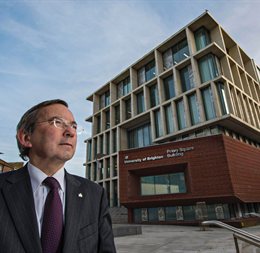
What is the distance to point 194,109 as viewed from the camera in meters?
24.1

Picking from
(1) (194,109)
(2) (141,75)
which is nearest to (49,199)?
(1) (194,109)

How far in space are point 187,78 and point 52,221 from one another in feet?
88.9

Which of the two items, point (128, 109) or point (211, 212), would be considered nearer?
point (211, 212)

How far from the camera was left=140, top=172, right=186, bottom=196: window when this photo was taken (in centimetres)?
2058

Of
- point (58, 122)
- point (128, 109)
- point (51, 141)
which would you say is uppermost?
point (128, 109)

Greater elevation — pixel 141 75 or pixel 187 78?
pixel 141 75

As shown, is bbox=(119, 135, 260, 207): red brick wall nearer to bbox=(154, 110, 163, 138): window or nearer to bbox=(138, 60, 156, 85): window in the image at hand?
bbox=(154, 110, 163, 138): window

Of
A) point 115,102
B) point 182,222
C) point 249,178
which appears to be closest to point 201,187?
point 182,222

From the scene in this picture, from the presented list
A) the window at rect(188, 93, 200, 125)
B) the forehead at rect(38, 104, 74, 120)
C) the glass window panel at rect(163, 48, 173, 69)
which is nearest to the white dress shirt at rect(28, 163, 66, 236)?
the forehead at rect(38, 104, 74, 120)

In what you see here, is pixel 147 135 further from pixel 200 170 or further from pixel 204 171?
pixel 204 171

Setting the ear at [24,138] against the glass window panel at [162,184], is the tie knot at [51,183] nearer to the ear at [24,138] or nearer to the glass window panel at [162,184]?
the ear at [24,138]

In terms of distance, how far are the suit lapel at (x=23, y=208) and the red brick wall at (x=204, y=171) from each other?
18.1 metres

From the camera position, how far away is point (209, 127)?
874 inches

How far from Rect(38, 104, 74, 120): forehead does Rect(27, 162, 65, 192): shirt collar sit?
46 centimetres
